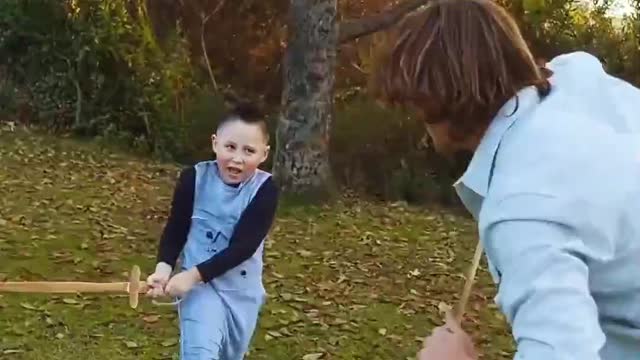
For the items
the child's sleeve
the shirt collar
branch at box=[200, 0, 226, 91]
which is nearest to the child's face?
the child's sleeve

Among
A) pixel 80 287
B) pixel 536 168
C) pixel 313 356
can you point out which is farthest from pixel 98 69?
pixel 536 168

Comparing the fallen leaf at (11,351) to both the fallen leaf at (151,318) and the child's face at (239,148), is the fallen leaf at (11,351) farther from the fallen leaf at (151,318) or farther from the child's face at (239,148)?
the child's face at (239,148)

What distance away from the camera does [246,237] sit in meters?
3.37

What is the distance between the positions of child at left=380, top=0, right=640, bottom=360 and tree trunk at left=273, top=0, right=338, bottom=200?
6.31m

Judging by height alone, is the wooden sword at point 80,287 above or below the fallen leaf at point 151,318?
above

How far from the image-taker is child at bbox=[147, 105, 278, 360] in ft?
11.2

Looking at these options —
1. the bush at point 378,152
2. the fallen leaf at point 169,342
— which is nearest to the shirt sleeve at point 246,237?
the fallen leaf at point 169,342

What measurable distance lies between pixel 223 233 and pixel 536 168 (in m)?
2.10

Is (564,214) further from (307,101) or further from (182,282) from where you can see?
(307,101)

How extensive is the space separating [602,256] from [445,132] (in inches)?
12.5

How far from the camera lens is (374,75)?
1645 mm

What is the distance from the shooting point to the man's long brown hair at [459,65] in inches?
60.4

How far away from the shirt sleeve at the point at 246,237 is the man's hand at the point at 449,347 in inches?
66.0

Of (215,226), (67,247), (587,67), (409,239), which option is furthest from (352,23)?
(587,67)
